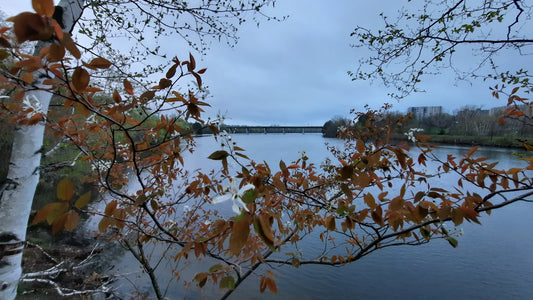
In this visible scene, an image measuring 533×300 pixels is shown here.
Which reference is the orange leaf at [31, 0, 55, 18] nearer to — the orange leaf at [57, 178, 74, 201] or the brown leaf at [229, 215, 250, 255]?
the orange leaf at [57, 178, 74, 201]

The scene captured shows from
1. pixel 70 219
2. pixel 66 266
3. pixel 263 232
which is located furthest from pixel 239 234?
pixel 66 266

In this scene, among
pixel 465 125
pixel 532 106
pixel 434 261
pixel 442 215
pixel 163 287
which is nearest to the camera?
pixel 442 215

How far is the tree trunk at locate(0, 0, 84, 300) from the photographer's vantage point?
1.61 meters

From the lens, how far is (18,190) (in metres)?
1.65

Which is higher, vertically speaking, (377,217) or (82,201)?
(82,201)

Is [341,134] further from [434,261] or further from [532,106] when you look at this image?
[434,261]

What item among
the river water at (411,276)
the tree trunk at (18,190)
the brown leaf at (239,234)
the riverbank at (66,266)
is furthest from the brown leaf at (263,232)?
the river water at (411,276)

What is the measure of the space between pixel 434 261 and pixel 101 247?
10.3 meters

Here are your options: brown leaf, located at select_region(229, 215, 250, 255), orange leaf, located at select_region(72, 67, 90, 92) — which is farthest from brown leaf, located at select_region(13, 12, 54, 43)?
brown leaf, located at select_region(229, 215, 250, 255)

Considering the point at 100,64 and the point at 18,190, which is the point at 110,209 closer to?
the point at 100,64

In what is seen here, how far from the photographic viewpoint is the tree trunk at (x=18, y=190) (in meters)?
1.61

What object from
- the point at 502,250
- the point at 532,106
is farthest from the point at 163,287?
the point at 502,250

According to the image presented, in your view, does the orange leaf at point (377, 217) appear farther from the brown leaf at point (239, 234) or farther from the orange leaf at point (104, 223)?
the orange leaf at point (104, 223)

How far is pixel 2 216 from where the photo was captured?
160 cm
